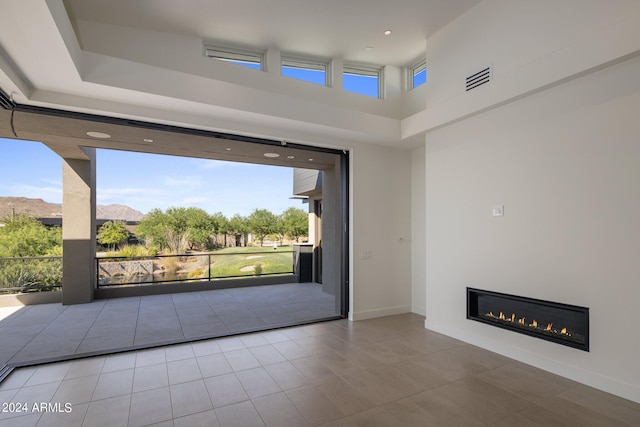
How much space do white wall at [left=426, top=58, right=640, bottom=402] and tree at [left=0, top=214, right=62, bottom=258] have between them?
822 cm

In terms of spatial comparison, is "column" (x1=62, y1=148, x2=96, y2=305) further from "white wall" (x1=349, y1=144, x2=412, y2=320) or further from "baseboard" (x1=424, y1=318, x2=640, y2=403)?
"baseboard" (x1=424, y1=318, x2=640, y2=403)

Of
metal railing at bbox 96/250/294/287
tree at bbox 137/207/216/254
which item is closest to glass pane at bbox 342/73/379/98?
metal railing at bbox 96/250/294/287

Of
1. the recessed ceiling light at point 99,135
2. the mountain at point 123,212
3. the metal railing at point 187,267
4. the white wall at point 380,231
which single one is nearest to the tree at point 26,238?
the metal railing at point 187,267

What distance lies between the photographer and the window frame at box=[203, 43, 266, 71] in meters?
4.04

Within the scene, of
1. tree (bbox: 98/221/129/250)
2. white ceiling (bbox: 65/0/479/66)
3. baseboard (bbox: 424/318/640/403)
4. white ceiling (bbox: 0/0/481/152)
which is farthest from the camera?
tree (bbox: 98/221/129/250)

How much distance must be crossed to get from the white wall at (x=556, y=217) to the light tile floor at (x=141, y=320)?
2519mm

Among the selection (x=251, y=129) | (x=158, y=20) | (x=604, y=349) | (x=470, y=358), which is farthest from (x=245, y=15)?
(x=604, y=349)

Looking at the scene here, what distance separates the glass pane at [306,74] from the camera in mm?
4473

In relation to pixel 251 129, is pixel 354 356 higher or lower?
lower

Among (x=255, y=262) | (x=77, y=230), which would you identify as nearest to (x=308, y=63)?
(x=77, y=230)

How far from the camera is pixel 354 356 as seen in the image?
3434 mm

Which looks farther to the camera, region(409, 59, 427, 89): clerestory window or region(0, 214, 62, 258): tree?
region(0, 214, 62, 258): tree

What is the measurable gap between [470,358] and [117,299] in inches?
256

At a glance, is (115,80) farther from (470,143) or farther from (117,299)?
(117,299)
